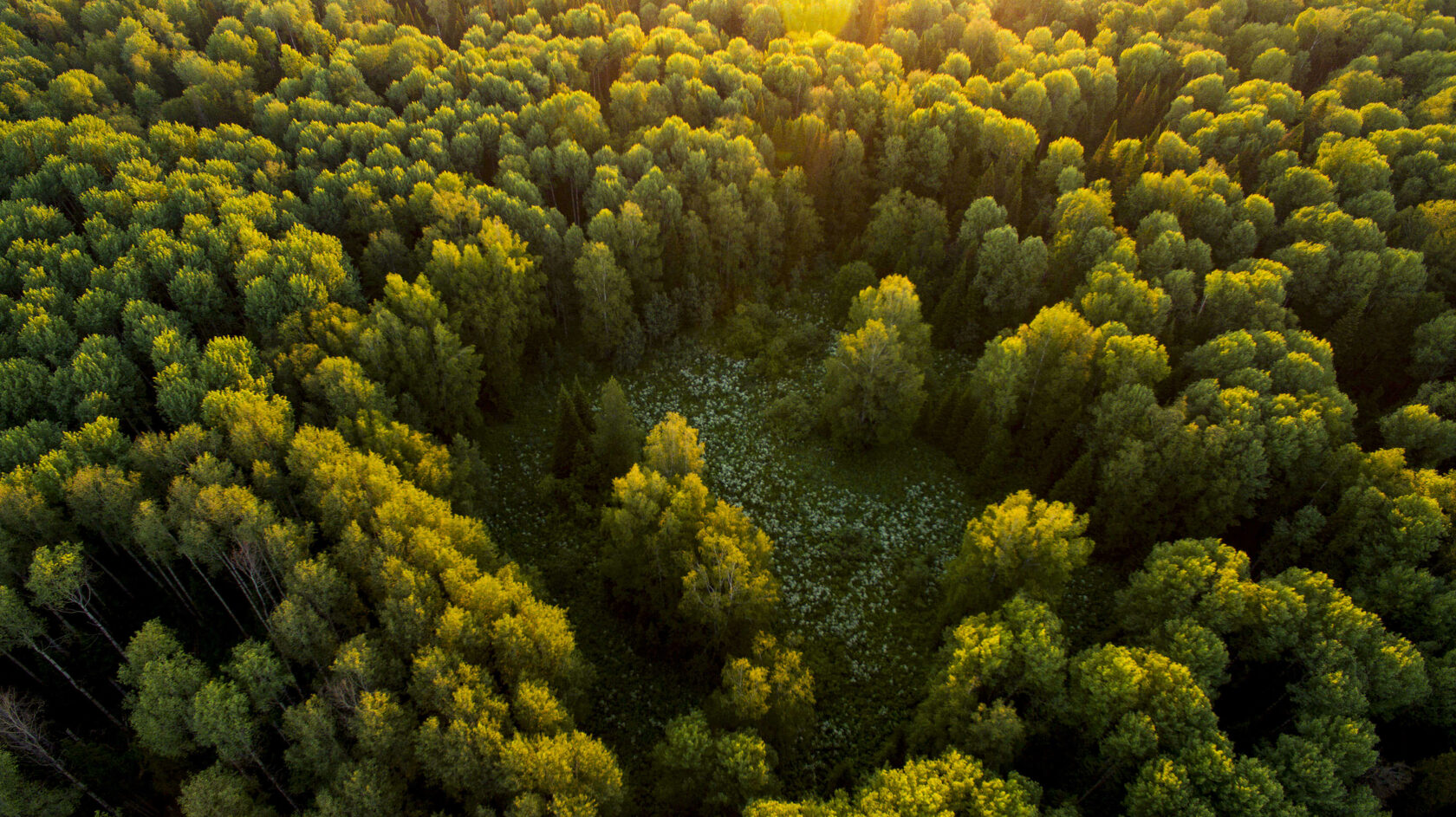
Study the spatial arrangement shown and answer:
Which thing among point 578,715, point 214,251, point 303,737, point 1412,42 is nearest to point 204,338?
point 214,251

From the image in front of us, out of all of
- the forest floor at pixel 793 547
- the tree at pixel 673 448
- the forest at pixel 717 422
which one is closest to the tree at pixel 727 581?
the forest at pixel 717 422

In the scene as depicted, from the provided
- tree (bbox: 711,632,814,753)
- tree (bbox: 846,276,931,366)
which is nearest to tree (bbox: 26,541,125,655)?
tree (bbox: 711,632,814,753)

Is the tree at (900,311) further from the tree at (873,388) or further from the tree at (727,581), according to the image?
the tree at (727,581)

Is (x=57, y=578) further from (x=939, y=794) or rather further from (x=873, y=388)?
(x=873, y=388)

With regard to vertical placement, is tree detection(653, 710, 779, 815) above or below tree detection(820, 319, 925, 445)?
below

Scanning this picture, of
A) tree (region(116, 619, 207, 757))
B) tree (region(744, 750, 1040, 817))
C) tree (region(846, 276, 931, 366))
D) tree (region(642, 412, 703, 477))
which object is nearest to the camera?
tree (region(744, 750, 1040, 817))

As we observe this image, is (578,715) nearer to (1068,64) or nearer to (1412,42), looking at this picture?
(1068,64)

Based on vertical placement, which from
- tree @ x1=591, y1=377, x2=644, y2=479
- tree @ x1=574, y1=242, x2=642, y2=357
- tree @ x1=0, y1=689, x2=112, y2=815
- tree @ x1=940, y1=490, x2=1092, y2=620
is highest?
tree @ x1=574, y1=242, x2=642, y2=357

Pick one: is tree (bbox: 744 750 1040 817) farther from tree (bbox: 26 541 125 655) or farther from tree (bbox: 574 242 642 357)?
tree (bbox: 574 242 642 357)

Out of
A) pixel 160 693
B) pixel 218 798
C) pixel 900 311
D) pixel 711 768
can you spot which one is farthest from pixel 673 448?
pixel 160 693
